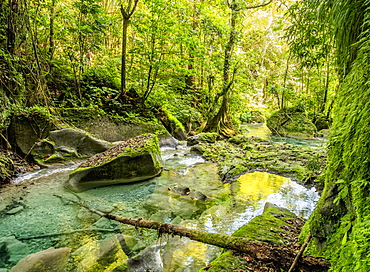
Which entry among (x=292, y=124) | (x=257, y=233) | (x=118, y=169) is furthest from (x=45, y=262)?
(x=292, y=124)

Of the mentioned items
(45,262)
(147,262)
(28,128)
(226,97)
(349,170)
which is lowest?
(45,262)

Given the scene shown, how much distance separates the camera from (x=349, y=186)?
1.44 meters

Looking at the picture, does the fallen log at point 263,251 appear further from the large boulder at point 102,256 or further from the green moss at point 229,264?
the large boulder at point 102,256

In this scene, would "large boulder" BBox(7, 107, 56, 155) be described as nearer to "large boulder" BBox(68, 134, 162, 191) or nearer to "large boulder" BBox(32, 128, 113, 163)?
"large boulder" BBox(32, 128, 113, 163)

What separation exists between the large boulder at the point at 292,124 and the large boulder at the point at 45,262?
62.7 feet

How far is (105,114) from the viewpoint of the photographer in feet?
32.3

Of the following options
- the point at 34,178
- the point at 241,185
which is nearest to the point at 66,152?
the point at 34,178

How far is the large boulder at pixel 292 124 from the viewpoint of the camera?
1822 centimetres

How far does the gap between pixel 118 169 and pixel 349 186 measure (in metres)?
5.61

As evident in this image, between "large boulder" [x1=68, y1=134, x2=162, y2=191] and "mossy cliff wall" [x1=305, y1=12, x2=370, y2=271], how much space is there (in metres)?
5.20

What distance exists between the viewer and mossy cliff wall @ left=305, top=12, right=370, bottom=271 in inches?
42.5

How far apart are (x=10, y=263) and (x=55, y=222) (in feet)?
3.44

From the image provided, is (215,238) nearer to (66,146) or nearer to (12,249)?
(12,249)

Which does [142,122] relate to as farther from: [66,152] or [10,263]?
[10,263]
